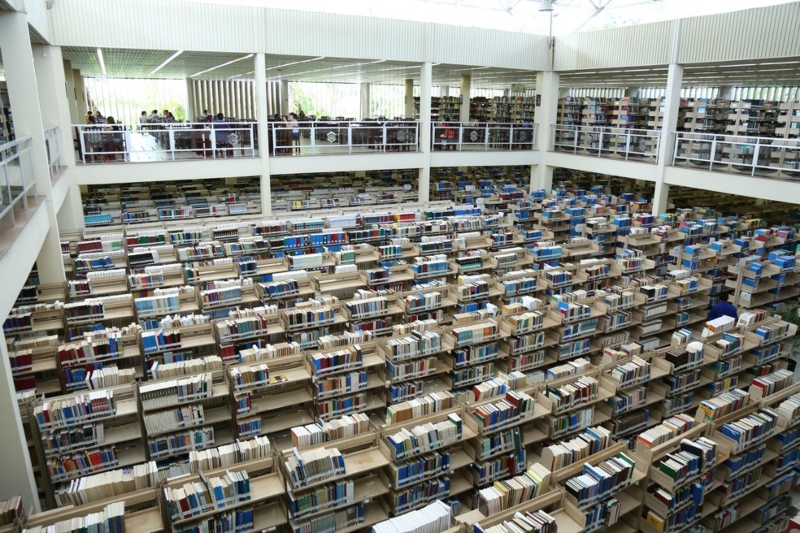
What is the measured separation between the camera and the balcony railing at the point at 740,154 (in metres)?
11.4

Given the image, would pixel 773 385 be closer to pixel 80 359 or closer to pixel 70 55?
pixel 80 359

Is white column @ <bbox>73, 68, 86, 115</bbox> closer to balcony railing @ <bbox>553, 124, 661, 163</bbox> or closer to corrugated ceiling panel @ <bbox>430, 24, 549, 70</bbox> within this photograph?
corrugated ceiling panel @ <bbox>430, 24, 549, 70</bbox>

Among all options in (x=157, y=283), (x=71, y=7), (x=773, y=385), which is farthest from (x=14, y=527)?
(x=71, y=7)

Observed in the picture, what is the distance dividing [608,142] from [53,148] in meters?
13.8

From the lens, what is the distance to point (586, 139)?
54.6ft

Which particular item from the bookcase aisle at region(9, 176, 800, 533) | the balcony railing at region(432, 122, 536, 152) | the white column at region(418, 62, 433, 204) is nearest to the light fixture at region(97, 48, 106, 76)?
the bookcase aisle at region(9, 176, 800, 533)

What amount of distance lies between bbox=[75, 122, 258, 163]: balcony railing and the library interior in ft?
0.29

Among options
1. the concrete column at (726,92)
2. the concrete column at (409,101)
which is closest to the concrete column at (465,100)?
the concrete column at (409,101)

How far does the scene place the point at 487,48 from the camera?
16062mm

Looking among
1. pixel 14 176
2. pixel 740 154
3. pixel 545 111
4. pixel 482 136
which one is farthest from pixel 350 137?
pixel 740 154

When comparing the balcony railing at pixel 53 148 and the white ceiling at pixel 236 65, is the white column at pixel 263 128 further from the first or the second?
the balcony railing at pixel 53 148

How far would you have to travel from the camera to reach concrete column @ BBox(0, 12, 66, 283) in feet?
25.0

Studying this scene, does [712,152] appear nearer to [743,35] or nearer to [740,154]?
[740,154]

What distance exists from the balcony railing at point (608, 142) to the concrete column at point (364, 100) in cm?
1359
